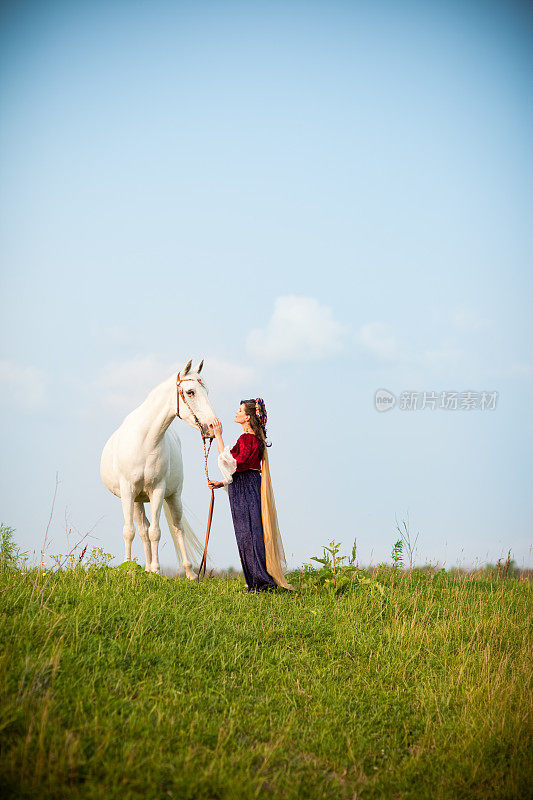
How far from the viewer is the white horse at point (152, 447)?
9156mm

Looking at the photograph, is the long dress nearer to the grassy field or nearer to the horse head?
the grassy field

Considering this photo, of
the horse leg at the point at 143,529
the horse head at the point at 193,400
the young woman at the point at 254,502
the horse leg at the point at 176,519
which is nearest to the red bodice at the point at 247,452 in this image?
the young woman at the point at 254,502

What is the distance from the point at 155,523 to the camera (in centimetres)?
989

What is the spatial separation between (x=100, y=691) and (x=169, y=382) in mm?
5001

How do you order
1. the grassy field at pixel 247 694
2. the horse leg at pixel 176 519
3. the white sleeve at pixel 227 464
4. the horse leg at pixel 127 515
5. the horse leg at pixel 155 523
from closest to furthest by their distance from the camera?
1. the grassy field at pixel 247 694
2. the white sleeve at pixel 227 464
3. the horse leg at pixel 155 523
4. the horse leg at pixel 127 515
5. the horse leg at pixel 176 519

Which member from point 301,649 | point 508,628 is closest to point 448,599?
point 508,628

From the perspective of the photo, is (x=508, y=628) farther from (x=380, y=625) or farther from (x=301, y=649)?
(x=301, y=649)

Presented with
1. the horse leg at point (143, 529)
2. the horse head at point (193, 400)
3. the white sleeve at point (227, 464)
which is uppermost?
the horse head at point (193, 400)

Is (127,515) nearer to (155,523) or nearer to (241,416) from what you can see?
(155,523)

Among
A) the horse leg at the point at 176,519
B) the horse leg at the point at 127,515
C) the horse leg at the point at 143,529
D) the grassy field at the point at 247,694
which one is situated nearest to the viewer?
the grassy field at the point at 247,694

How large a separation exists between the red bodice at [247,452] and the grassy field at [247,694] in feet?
5.76

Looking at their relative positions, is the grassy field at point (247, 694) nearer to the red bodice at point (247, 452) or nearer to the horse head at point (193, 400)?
the red bodice at point (247, 452)

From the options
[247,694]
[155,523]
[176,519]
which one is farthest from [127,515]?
[247,694]

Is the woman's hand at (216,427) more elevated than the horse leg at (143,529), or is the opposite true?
the woman's hand at (216,427)
